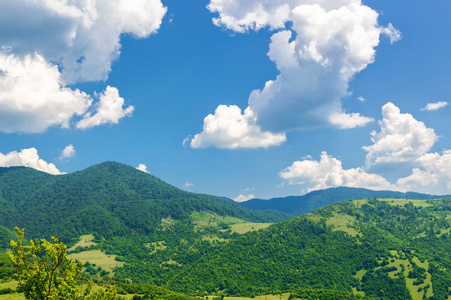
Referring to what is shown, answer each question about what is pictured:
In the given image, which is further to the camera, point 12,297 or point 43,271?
point 12,297

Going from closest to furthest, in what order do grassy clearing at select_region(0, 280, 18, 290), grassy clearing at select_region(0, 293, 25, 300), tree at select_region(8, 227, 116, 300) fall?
tree at select_region(8, 227, 116, 300), grassy clearing at select_region(0, 293, 25, 300), grassy clearing at select_region(0, 280, 18, 290)

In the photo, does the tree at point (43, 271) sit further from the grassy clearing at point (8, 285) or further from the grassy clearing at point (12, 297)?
the grassy clearing at point (8, 285)

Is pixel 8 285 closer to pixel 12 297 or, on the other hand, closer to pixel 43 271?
pixel 12 297

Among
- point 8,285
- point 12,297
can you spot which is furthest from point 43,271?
point 8,285

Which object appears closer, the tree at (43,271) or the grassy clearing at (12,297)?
the tree at (43,271)

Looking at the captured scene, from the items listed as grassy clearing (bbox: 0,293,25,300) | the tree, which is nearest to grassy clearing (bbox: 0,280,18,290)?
grassy clearing (bbox: 0,293,25,300)

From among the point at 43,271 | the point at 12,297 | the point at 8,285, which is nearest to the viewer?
the point at 43,271

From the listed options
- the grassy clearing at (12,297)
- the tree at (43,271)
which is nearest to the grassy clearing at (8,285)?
the grassy clearing at (12,297)

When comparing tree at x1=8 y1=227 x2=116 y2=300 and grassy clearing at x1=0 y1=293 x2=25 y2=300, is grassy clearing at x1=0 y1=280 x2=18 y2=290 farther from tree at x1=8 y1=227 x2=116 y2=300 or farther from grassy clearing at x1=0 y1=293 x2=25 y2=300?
tree at x1=8 y1=227 x2=116 y2=300

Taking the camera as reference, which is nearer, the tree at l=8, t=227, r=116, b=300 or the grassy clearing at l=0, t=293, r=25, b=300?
the tree at l=8, t=227, r=116, b=300

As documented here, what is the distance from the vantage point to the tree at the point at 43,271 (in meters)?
33.1

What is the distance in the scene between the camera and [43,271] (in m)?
34.8

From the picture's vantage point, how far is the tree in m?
33.1

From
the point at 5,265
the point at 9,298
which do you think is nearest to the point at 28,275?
the point at 9,298
